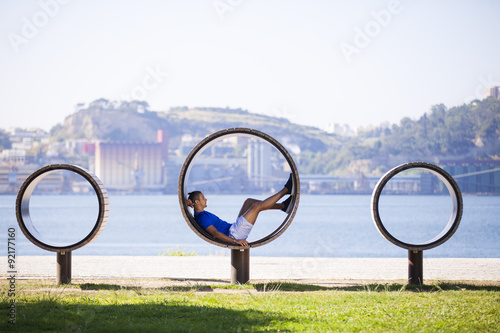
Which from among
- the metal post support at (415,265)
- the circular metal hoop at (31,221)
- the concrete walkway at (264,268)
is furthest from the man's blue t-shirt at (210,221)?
the metal post support at (415,265)

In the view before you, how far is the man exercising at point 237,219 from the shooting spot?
9.59 meters

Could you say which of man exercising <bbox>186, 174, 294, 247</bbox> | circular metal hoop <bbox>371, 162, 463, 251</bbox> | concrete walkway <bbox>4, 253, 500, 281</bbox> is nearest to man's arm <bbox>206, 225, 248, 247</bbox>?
man exercising <bbox>186, 174, 294, 247</bbox>

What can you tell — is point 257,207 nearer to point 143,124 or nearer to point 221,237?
point 221,237

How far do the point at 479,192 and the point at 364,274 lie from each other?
73323 mm

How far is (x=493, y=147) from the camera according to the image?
74.2 m

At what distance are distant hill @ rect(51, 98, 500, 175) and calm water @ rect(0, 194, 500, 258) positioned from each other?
566 centimetres

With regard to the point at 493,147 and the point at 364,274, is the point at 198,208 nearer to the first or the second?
the point at 364,274

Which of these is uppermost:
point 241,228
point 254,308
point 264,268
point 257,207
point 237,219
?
point 257,207

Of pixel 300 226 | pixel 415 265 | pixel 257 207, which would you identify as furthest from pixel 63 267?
pixel 300 226

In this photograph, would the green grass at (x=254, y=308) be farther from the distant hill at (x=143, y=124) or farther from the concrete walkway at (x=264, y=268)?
the distant hill at (x=143, y=124)

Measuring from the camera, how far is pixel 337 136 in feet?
263

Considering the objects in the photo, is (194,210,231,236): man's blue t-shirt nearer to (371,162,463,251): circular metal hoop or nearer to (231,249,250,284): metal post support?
(231,249,250,284): metal post support

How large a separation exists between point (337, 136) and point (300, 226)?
2356 centimetres

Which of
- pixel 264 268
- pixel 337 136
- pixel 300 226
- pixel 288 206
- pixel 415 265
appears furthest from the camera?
pixel 337 136
